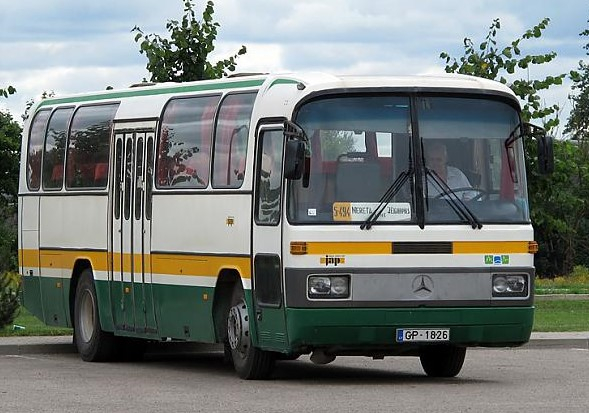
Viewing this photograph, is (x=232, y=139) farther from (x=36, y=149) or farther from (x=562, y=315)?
(x=562, y=315)

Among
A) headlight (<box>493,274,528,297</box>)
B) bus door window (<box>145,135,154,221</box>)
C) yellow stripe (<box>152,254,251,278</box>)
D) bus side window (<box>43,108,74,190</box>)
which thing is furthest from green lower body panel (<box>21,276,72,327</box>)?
headlight (<box>493,274,528,297</box>)

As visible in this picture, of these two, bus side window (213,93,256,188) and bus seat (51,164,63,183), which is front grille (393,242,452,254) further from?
bus seat (51,164,63,183)

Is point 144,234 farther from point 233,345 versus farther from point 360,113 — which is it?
point 360,113

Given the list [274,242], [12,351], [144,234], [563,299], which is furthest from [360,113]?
[563,299]

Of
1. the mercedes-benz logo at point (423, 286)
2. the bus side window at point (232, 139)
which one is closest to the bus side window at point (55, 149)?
the bus side window at point (232, 139)

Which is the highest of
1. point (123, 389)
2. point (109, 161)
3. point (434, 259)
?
point (109, 161)

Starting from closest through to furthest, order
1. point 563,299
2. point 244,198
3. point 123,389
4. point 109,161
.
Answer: point 123,389
point 244,198
point 109,161
point 563,299

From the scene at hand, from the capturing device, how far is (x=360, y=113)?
58.2 ft

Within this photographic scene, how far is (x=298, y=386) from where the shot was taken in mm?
17562

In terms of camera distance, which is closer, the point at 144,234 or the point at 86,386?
the point at 86,386

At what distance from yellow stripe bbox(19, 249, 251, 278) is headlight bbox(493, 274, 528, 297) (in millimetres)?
2400

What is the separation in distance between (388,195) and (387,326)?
1209 millimetres

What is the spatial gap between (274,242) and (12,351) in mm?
6336

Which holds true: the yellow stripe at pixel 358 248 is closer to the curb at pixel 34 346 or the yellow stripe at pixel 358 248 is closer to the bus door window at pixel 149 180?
the bus door window at pixel 149 180
